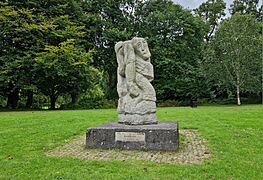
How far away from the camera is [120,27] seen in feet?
115

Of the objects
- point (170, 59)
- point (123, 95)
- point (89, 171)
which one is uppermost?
point (170, 59)

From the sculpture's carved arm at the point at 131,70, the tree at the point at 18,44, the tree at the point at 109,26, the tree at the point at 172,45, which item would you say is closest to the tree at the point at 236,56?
the tree at the point at 172,45

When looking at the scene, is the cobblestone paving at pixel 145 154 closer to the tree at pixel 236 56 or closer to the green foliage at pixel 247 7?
the tree at pixel 236 56

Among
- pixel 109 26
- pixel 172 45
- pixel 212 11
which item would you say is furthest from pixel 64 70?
pixel 212 11

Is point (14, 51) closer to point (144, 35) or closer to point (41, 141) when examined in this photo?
point (144, 35)

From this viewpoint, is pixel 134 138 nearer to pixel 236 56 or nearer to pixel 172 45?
pixel 236 56

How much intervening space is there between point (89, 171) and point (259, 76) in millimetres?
31580

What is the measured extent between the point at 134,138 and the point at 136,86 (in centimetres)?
176

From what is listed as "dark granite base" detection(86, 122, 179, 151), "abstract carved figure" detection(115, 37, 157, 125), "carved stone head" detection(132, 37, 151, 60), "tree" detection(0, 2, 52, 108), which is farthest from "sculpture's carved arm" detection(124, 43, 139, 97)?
"tree" detection(0, 2, 52, 108)

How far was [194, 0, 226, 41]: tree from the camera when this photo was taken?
43625mm

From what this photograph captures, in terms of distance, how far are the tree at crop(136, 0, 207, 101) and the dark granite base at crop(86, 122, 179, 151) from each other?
26.7m

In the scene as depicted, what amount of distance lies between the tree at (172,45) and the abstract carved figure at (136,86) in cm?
2521

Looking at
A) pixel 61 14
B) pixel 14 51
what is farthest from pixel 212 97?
pixel 14 51

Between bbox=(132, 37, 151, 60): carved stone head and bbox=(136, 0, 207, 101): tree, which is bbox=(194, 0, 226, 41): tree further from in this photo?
bbox=(132, 37, 151, 60): carved stone head
